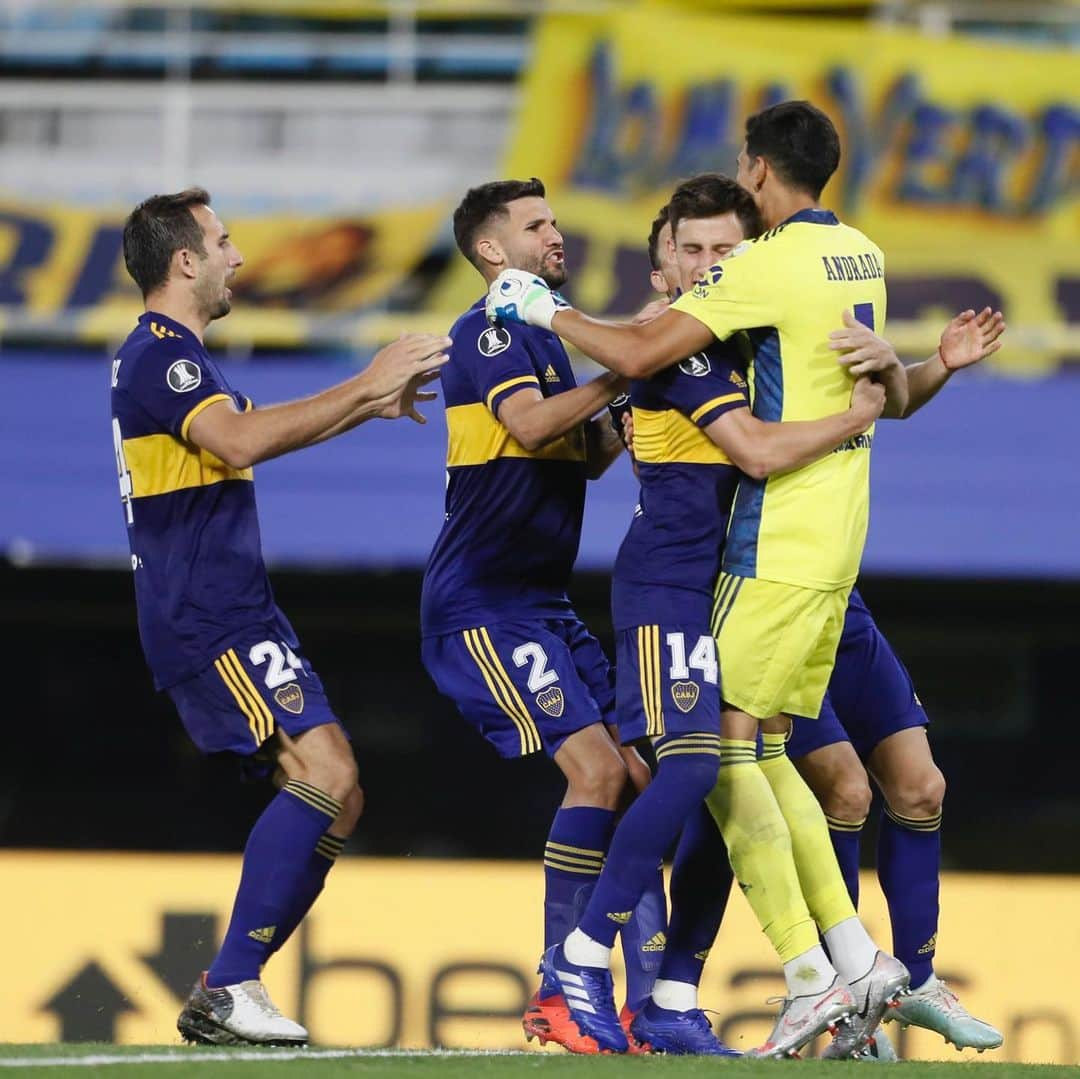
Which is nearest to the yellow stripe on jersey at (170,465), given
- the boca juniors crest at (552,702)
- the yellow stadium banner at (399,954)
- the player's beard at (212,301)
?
the player's beard at (212,301)

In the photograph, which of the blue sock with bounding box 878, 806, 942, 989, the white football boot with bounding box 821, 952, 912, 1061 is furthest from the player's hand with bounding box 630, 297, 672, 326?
the white football boot with bounding box 821, 952, 912, 1061

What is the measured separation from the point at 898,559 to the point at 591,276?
6.43 feet

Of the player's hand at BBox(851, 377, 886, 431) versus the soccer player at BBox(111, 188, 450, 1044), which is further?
the soccer player at BBox(111, 188, 450, 1044)

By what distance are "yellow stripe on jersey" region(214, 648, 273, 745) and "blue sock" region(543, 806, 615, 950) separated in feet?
2.57

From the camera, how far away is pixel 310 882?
530 cm

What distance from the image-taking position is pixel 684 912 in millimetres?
5168

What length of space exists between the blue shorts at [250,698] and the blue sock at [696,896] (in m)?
1.02

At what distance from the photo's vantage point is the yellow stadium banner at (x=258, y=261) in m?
9.66

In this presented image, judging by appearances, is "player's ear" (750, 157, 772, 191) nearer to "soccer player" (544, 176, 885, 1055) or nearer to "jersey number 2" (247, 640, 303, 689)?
"soccer player" (544, 176, 885, 1055)

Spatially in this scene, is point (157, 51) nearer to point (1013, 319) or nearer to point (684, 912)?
point (1013, 319)

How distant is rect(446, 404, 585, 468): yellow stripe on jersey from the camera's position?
5.37 m

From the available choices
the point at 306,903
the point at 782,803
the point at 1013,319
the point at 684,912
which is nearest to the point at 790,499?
the point at 782,803

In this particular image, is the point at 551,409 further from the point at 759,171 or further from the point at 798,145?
the point at 798,145

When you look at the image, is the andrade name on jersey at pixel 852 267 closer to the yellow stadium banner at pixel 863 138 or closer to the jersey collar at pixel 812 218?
the jersey collar at pixel 812 218
